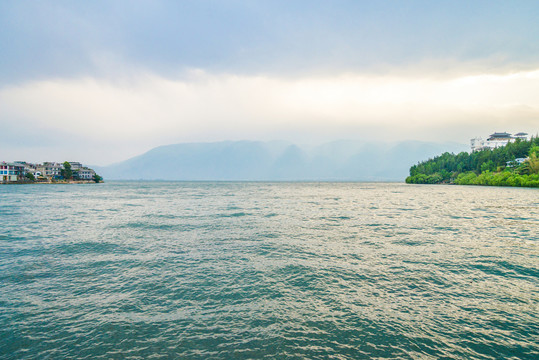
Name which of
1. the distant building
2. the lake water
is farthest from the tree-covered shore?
the distant building

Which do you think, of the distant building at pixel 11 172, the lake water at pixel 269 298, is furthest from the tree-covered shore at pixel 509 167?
the distant building at pixel 11 172

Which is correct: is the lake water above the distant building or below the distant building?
below

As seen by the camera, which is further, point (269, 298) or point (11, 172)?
point (11, 172)

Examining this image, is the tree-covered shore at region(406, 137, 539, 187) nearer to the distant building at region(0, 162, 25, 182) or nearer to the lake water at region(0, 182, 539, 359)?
the lake water at region(0, 182, 539, 359)

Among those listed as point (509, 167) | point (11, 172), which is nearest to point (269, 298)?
point (509, 167)

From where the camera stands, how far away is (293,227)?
3294 centimetres

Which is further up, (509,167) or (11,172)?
(11,172)

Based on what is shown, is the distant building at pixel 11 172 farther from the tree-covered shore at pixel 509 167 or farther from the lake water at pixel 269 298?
the tree-covered shore at pixel 509 167

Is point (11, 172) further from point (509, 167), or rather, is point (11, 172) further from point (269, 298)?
point (509, 167)

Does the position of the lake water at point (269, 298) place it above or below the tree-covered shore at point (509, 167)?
below

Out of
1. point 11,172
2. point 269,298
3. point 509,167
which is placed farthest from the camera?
point 11,172

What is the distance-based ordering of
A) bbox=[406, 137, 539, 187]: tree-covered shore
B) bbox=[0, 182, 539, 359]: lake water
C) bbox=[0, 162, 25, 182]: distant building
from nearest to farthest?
bbox=[0, 182, 539, 359]: lake water → bbox=[406, 137, 539, 187]: tree-covered shore → bbox=[0, 162, 25, 182]: distant building

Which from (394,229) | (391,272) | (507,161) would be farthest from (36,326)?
(507,161)

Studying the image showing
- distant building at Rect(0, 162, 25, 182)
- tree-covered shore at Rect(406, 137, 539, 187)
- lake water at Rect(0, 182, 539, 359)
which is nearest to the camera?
lake water at Rect(0, 182, 539, 359)
